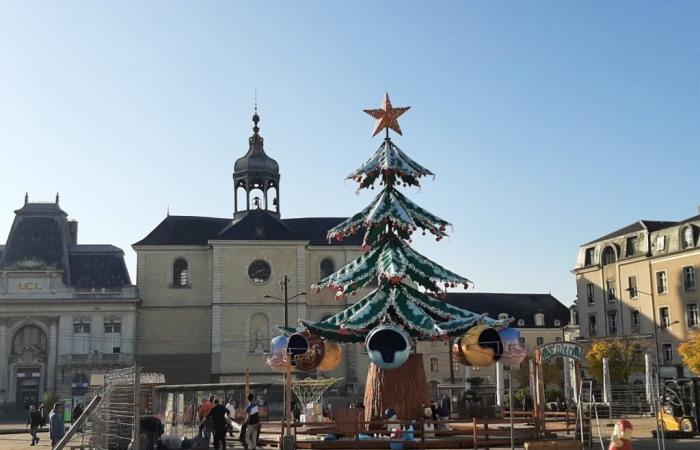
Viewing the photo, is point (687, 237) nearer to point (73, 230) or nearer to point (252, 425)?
point (252, 425)

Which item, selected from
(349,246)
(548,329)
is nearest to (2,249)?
(349,246)

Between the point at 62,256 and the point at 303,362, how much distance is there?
4871 cm

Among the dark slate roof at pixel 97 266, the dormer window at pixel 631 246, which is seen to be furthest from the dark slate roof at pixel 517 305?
the dark slate roof at pixel 97 266

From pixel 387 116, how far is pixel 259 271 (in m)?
41.8

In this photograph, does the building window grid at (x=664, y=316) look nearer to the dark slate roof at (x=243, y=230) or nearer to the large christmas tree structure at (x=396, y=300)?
the dark slate roof at (x=243, y=230)

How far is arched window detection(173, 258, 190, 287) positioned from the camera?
65.8 meters

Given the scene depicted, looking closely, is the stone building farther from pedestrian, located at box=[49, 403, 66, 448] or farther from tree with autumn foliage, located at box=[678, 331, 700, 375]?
tree with autumn foliage, located at box=[678, 331, 700, 375]

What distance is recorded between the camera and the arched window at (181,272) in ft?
216

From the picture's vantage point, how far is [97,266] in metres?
67.2

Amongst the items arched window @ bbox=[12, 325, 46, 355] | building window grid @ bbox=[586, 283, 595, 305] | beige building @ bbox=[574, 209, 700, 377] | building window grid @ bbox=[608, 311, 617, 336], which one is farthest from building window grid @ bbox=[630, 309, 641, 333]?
arched window @ bbox=[12, 325, 46, 355]

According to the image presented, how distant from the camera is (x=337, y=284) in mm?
22875

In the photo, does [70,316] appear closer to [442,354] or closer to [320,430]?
[442,354]

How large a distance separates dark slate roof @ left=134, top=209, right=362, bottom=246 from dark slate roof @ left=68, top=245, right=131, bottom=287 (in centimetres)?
344

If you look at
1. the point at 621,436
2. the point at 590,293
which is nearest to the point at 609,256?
the point at 590,293
